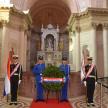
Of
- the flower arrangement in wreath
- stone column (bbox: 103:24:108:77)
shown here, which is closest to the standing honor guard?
the flower arrangement in wreath

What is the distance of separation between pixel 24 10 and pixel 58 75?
11.8m

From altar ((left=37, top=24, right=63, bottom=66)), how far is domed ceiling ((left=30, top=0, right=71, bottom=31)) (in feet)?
5.60

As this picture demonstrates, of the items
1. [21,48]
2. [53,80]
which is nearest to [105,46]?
[21,48]

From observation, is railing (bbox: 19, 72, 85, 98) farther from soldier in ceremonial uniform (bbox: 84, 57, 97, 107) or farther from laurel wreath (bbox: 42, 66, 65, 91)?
soldier in ceremonial uniform (bbox: 84, 57, 97, 107)

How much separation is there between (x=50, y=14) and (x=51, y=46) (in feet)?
18.4

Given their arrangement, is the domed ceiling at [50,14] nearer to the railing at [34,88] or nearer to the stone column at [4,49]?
the stone column at [4,49]

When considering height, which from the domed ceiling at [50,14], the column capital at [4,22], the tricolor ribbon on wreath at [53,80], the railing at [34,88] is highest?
the domed ceiling at [50,14]

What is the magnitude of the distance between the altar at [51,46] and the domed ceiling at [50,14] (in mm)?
1707

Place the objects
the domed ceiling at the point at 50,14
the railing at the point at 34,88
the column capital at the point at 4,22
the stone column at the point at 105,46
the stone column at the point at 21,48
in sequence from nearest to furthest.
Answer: the railing at the point at 34,88 → the column capital at the point at 4,22 → the stone column at the point at 105,46 → the stone column at the point at 21,48 → the domed ceiling at the point at 50,14

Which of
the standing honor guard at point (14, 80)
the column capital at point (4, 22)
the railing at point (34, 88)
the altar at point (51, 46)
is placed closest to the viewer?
the standing honor guard at point (14, 80)

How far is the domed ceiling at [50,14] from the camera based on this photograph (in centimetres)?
1895

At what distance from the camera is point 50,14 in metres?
20.5

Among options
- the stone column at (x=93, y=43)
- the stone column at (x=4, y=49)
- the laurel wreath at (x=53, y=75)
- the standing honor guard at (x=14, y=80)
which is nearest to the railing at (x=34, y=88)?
the laurel wreath at (x=53, y=75)

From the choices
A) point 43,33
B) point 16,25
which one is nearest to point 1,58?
point 16,25
